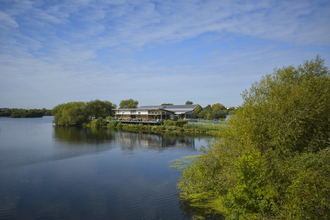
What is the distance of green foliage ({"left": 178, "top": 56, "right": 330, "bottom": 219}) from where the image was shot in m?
8.35

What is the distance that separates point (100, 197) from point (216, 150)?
9.60 metres

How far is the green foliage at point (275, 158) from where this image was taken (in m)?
8.35

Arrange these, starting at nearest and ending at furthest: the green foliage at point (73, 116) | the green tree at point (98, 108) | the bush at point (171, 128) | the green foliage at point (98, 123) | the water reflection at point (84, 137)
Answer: the water reflection at point (84, 137), the bush at point (171, 128), the green foliage at point (98, 123), the green foliage at point (73, 116), the green tree at point (98, 108)

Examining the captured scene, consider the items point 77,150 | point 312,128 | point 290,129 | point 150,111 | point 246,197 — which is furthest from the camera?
point 150,111

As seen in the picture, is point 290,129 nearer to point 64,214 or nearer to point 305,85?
point 305,85

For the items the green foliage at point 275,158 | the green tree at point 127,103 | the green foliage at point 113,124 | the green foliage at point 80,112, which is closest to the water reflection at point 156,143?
the green foliage at point 275,158

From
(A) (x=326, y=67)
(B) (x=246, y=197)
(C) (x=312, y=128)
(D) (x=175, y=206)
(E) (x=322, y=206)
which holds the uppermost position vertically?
(A) (x=326, y=67)

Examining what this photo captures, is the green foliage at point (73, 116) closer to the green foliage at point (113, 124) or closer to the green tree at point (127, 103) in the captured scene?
the green foliage at point (113, 124)

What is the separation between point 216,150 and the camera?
1553 cm

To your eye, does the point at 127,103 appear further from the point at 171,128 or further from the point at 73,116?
the point at 171,128

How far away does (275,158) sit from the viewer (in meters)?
11.2

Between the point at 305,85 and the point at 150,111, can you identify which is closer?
the point at 305,85

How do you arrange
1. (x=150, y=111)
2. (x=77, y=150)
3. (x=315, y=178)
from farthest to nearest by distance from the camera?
(x=150, y=111) → (x=77, y=150) → (x=315, y=178)

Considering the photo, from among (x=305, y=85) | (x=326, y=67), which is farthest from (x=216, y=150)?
(x=326, y=67)
